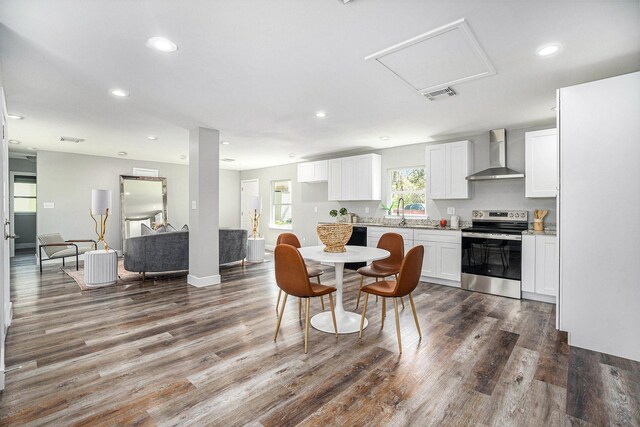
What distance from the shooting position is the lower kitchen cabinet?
383 centimetres

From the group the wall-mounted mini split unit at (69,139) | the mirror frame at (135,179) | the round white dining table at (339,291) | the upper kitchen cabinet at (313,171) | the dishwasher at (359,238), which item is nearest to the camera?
the round white dining table at (339,291)

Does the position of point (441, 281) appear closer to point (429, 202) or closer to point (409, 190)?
point (429, 202)

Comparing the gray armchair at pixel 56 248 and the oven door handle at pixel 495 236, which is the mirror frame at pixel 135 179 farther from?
the oven door handle at pixel 495 236

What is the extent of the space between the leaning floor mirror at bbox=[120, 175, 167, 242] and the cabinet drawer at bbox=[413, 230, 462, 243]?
6313mm

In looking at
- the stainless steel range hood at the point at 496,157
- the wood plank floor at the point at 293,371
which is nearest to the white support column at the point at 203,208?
the wood plank floor at the point at 293,371

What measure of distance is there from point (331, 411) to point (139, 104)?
148 inches

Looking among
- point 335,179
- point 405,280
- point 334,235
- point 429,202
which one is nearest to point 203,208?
point 334,235


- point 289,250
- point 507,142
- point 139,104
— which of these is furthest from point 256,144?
point 507,142

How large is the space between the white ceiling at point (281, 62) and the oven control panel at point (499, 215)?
128 cm

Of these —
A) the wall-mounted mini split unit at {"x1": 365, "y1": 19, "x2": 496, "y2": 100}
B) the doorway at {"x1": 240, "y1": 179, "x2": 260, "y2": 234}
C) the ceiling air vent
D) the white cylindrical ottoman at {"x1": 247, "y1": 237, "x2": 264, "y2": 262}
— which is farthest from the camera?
the doorway at {"x1": 240, "y1": 179, "x2": 260, "y2": 234}

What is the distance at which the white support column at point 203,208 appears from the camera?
15.2 ft

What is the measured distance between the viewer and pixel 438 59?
8.20ft

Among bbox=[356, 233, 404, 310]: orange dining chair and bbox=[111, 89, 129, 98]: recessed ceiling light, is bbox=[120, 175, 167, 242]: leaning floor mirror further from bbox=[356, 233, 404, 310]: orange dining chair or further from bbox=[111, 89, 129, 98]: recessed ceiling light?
bbox=[356, 233, 404, 310]: orange dining chair

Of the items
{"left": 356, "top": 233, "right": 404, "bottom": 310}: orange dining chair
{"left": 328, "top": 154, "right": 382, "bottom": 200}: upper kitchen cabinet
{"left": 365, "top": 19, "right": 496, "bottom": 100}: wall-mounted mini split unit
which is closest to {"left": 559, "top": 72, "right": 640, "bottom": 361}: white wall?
{"left": 365, "top": 19, "right": 496, "bottom": 100}: wall-mounted mini split unit
